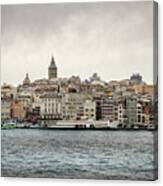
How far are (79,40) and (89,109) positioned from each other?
0.35m

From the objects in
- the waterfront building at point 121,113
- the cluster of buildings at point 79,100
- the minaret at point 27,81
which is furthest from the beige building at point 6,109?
→ the waterfront building at point 121,113

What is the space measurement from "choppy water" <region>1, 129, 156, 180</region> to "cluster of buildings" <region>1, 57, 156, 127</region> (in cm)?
8

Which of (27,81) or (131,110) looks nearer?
(131,110)

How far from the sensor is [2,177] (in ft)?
11.9

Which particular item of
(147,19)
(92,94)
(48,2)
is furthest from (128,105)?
(48,2)

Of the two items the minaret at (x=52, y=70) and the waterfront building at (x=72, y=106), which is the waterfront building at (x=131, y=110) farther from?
the minaret at (x=52, y=70)

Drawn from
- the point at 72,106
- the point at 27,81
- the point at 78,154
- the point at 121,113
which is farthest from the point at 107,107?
the point at 27,81

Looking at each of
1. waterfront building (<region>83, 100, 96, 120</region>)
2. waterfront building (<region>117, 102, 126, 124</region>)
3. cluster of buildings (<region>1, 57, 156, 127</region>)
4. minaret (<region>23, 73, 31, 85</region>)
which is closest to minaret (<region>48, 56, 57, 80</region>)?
cluster of buildings (<region>1, 57, 156, 127</region>)

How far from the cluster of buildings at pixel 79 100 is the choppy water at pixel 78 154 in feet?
0.25

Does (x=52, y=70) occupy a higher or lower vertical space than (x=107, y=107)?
higher

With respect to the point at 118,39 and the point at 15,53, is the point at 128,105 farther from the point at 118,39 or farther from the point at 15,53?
the point at 15,53

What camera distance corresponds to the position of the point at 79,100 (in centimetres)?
354

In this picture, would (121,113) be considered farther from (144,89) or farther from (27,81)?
(27,81)

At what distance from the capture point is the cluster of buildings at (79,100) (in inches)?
137
